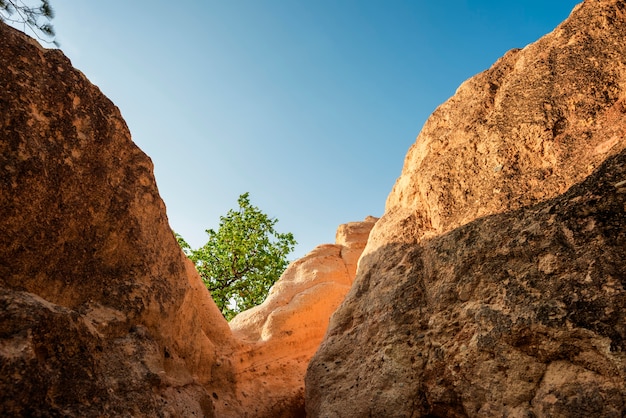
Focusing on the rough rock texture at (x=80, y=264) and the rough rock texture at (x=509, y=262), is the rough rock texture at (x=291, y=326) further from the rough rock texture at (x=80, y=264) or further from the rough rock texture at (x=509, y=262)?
the rough rock texture at (x=509, y=262)

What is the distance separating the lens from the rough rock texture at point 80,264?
12.8 feet

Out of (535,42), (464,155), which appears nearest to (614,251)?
(464,155)

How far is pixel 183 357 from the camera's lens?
723 centimetres

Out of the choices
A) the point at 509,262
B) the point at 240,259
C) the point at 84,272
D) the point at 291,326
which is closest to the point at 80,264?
the point at 84,272

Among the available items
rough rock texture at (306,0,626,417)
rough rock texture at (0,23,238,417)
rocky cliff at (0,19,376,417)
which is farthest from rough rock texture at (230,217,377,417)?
rough rock texture at (306,0,626,417)

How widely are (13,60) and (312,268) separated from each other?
358 inches

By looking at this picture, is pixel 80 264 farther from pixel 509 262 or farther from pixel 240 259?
pixel 240 259

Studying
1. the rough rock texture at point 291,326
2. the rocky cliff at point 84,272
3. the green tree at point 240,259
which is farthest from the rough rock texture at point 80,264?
the green tree at point 240,259

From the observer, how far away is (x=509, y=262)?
4.88 meters

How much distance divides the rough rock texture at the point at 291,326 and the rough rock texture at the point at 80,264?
1762mm

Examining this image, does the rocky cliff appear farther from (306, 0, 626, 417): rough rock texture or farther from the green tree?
the green tree

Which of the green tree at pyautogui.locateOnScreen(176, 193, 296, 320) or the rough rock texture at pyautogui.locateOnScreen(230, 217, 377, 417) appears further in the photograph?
the green tree at pyautogui.locateOnScreen(176, 193, 296, 320)

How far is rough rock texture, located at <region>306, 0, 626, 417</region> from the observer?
13.1 ft

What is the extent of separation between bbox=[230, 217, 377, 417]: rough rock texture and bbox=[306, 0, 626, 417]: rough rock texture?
2184 mm
